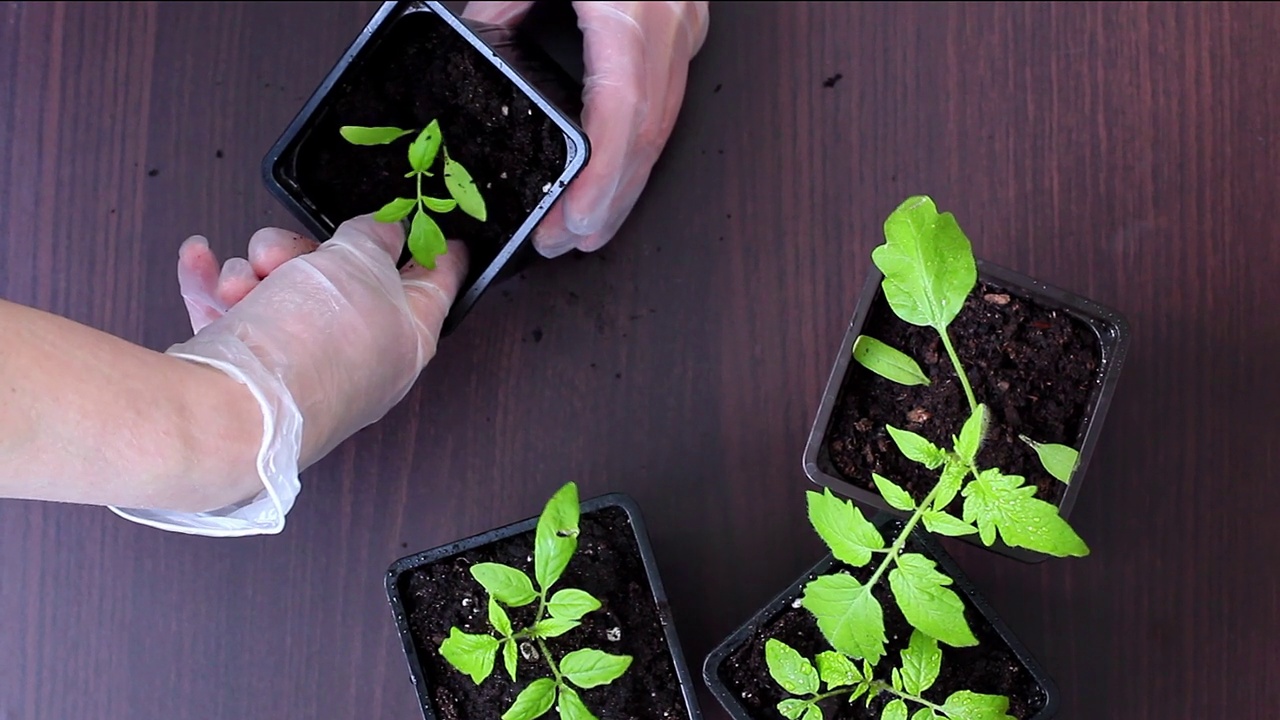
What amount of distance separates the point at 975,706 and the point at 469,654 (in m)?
0.33

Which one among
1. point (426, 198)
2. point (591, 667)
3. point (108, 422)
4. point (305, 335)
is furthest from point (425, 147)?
point (591, 667)

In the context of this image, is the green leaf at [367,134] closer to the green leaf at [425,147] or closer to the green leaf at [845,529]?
the green leaf at [425,147]

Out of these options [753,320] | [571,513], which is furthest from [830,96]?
[571,513]

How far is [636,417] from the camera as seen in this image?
0.85 m

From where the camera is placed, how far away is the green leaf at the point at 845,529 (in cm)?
59

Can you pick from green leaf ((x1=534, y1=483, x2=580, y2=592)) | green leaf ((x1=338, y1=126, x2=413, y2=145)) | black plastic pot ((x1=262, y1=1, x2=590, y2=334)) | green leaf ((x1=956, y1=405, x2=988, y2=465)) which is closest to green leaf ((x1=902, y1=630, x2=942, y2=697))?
green leaf ((x1=956, y1=405, x2=988, y2=465))

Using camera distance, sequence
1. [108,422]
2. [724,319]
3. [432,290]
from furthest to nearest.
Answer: [724,319] → [432,290] → [108,422]

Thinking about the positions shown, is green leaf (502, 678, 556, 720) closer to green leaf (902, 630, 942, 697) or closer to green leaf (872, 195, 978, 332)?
green leaf (902, 630, 942, 697)

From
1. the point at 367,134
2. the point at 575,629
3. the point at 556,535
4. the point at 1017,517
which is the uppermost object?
the point at 367,134

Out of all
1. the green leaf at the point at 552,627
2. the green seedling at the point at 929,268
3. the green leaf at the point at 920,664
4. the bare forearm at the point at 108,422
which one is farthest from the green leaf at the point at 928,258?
the bare forearm at the point at 108,422

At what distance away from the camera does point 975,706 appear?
0.60 metres

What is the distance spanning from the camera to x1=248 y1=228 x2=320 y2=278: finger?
29.9 inches

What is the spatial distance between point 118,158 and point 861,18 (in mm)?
724

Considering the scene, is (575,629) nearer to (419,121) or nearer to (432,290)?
(432,290)
